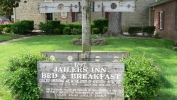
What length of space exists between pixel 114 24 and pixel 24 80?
14.4 metres

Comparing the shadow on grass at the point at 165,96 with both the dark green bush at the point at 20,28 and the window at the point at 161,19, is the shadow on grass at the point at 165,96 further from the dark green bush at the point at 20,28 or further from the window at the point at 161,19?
the dark green bush at the point at 20,28

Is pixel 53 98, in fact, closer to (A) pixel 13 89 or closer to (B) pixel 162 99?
(A) pixel 13 89

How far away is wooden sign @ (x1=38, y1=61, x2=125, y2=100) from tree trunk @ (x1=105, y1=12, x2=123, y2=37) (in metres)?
13.9

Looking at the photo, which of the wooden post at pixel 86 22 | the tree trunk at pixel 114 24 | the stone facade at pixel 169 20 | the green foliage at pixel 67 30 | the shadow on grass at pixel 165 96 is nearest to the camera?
the shadow on grass at pixel 165 96

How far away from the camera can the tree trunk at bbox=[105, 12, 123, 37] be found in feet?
61.8

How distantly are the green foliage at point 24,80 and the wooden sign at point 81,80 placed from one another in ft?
0.44

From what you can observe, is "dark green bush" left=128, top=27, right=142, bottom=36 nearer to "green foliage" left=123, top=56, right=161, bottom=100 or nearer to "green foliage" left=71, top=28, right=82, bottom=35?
"green foliage" left=71, top=28, right=82, bottom=35

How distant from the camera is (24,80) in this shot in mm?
5195

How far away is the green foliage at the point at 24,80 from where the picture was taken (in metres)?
5.14

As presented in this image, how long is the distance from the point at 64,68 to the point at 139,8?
24.7m

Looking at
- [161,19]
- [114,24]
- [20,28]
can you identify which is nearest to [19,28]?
[20,28]

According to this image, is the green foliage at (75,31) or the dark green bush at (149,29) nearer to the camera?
the dark green bush at (149,29)

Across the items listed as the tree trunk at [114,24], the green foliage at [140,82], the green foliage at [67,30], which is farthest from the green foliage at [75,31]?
the green foliage at [140,82]

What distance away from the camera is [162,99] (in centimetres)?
562
